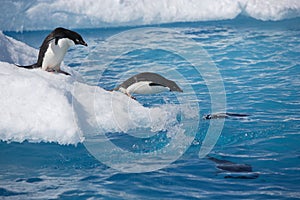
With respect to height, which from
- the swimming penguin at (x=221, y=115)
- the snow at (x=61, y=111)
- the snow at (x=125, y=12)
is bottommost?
the swimming penguin at (x=221, y=115)

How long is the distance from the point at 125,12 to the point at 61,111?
23.1ft

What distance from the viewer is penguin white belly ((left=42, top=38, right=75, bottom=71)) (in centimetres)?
509

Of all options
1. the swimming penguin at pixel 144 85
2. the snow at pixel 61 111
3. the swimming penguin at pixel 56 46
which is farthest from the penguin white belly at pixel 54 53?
the swimming penguin at pixel 144 85

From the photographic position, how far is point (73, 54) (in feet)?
30.8

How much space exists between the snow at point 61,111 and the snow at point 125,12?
20.2 ft

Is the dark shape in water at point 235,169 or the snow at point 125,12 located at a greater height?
the snow at point 125,12

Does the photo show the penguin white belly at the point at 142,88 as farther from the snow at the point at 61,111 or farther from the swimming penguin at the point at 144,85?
the snow at the point at 61,111

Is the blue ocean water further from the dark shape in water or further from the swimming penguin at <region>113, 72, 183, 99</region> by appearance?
the swimming penguin at <region>113, 72, 183, 99</region>

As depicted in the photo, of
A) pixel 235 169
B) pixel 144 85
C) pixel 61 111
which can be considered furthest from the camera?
pixel 144 85

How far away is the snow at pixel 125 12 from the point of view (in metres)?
10.9

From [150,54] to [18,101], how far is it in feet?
A: 15.6

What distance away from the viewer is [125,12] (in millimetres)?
11125

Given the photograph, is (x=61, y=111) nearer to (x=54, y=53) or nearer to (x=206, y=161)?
(x=54, y=53)

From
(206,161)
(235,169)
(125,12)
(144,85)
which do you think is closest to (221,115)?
(144,85)
